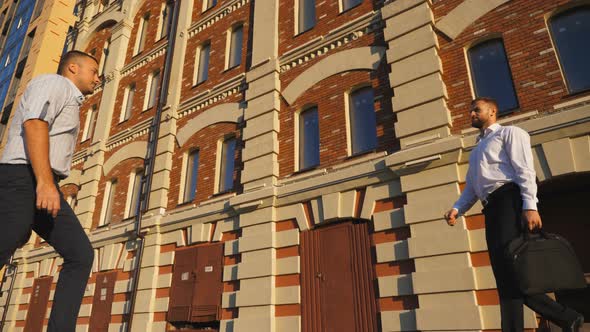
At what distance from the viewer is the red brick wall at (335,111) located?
25.7ft

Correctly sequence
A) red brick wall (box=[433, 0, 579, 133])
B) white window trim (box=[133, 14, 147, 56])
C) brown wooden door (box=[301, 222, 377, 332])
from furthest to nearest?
white window trim (box=[133, 14, 147, 56]) → brown wooden door (box=[301, 222, 377, 332]) → red brick wall (box=[433, 0, 579, 133])

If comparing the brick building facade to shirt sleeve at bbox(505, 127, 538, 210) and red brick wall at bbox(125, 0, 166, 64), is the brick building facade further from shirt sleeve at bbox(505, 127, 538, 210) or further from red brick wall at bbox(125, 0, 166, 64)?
shirt sleeve at bbox(505, 127, 538, 210)

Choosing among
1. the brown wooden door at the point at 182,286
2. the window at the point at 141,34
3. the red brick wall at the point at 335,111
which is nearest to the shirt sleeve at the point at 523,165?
the red brick wall at the point at 335,111

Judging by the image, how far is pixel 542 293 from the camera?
2.78 m

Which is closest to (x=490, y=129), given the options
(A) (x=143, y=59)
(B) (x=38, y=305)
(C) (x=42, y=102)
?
(C) (x=42, y=102)

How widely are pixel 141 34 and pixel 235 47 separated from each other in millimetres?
6303

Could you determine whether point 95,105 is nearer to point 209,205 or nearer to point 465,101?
point 209,205

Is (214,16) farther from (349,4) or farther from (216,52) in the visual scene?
(349,4)

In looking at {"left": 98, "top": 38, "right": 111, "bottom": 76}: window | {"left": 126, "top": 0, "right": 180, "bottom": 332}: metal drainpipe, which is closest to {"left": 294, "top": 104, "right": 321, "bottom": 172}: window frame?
{"left": 126, "top": 0, "right": 180, "bottom": 332}: metal drainpipe

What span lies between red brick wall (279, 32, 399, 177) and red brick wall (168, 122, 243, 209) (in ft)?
4.54

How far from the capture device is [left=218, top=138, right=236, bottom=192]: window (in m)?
10.1

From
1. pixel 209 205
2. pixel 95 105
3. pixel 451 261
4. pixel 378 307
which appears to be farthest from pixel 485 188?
pixel 95 105

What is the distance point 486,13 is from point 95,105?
49.2 ft

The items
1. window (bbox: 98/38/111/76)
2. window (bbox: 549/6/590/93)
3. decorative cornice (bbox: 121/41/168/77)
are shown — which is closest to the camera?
window (bbox: 549/6/590/93)
